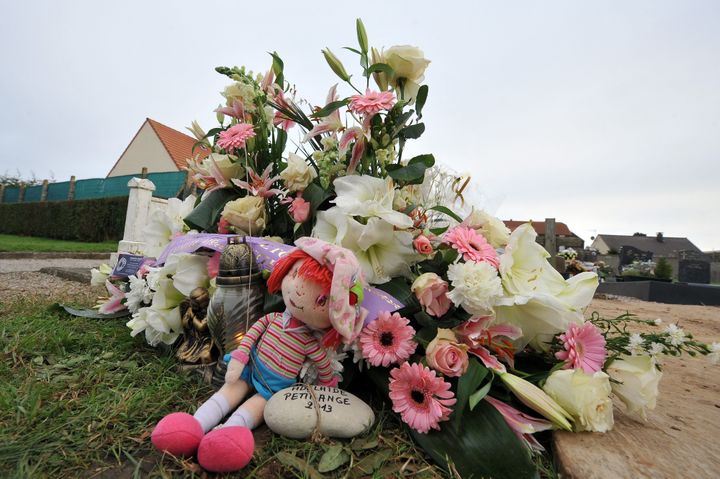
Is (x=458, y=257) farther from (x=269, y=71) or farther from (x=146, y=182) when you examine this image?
(x=146, y=182)

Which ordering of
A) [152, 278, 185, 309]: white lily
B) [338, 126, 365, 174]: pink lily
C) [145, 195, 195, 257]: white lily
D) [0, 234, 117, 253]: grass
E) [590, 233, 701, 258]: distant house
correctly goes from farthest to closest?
1. [590, 233, 701, 258]: distant house
2. [0, 234, 117, 253]: grass
3. [145, 195, 195, 257]: white lily
4. [152, 278, 185, 309]: white lily
5. [338, 126, 365, 174]: pink lily

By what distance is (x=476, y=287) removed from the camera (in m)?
1.15

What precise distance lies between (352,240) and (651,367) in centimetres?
109

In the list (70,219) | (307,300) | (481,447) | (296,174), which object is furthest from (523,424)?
(70,219)

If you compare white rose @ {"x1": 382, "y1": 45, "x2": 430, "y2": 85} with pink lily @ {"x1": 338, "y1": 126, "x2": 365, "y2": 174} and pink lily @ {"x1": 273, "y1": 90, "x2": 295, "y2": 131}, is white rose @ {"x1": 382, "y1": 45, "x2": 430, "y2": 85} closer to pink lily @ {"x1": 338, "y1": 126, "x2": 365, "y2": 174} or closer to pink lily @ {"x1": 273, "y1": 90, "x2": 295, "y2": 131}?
pink lily @ {"x1": 338, "y1": 126, "x2": 365, "y2": 174}

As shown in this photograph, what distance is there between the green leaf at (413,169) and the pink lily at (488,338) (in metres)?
0.60

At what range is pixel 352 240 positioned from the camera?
1.38m

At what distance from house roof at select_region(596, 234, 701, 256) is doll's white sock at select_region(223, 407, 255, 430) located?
48.6 m

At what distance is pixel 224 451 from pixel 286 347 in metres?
0.38

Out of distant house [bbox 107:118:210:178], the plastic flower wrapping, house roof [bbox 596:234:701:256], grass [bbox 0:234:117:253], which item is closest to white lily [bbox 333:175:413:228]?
the plastic flower wrapping

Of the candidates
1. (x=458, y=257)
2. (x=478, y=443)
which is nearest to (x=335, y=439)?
(x=478, y=443)

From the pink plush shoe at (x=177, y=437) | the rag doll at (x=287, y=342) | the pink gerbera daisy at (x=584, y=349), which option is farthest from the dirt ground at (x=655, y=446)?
the pink plush shoe at (x=177, y=437)

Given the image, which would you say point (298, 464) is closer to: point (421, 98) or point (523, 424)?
point (523, 424)

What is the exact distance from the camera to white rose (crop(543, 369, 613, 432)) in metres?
1.08
